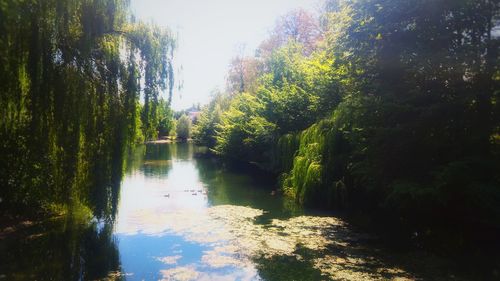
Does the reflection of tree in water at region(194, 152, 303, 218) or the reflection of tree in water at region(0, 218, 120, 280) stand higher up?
the reflection of tree in water at region(194, 152, 303, 218)

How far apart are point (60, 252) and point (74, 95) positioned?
448cm

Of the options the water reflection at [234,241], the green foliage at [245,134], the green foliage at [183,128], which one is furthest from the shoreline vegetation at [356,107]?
the green foliage at [183,128]

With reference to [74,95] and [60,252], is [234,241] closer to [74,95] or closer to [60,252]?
[60,252]

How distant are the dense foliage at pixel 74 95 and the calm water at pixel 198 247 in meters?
1.42

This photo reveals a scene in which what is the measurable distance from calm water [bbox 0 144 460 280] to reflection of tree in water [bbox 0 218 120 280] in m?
0.02

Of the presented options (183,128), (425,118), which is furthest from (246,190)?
(183,128)

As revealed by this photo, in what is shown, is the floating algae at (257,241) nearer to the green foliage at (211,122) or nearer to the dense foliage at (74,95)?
the dense foliage at (74,95)

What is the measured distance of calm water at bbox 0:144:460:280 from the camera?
9.37m

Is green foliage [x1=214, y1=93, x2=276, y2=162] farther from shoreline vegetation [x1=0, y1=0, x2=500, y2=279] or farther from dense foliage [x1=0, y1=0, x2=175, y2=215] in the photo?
dense foliage [x1=0, y1=0, x2=175, y2=215]

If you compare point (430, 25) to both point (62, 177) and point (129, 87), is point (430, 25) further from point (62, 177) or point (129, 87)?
point (62, 177)

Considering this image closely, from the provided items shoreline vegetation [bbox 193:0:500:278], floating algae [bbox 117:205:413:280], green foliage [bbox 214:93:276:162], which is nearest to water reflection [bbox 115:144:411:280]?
floating algae [bbox 117:205:413:280]

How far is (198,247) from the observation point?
11469 millimetres

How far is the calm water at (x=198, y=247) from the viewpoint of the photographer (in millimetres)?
9367

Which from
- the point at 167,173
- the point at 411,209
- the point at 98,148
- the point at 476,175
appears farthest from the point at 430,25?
the point at 167,173
